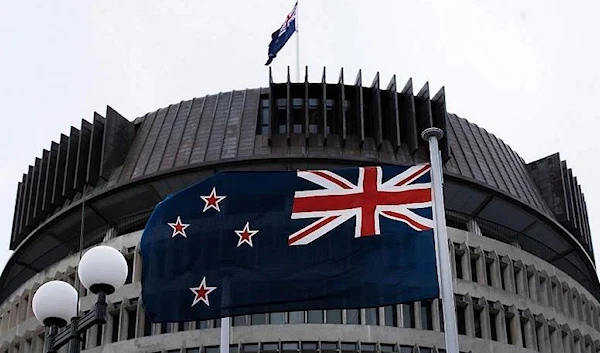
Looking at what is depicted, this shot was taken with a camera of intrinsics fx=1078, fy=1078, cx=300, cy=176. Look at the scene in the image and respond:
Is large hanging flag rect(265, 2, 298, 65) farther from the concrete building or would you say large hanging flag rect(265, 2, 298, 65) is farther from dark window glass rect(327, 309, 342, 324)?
dark window glass rect(327, 309, 342, 324)

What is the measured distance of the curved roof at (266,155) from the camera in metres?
59.5

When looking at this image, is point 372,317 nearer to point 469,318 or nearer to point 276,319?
point 276,319

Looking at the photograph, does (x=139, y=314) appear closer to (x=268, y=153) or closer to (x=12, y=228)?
(x=268, y=153)

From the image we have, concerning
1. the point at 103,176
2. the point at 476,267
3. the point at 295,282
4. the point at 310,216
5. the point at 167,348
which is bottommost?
the point at 295,282

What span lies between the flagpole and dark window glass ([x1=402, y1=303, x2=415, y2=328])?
32952mm

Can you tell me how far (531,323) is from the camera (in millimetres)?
59062

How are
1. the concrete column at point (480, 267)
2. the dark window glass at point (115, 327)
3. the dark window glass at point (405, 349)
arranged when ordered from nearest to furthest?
1. the dark window glass at point (405, 349)
2. the dark window glass at point (115, 327)
3. the concrete column at point (480, 267)

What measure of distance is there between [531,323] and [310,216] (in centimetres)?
3852

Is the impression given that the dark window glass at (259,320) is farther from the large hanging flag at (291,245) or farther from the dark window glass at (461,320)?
the large hanging flag at (291,245)

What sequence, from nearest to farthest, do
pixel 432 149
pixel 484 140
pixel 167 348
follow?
pixel 432 149, pixel 167 348, pixel 484 140

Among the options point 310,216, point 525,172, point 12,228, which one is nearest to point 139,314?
point 12,228

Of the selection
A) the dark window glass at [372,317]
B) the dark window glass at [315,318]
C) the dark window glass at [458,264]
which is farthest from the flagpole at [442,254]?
the dark window glass at [458,264]

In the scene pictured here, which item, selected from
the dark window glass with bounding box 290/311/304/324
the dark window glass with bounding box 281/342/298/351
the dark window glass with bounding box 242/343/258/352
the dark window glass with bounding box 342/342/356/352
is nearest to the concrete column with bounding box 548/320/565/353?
the dark window glass with bounding box 342/342/356/352

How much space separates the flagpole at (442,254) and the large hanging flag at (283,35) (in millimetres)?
41103
